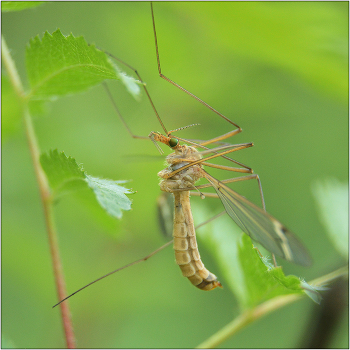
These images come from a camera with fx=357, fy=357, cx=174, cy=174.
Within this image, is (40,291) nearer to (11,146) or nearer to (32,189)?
(32,189)

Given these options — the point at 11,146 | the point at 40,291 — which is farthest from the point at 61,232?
the point at 11,146

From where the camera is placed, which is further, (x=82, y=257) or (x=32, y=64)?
(x=82, y=257)

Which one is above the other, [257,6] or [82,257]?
[257,6]

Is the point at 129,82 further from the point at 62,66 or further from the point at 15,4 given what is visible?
the point at 15,4

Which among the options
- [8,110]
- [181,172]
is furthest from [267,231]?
[8,110]

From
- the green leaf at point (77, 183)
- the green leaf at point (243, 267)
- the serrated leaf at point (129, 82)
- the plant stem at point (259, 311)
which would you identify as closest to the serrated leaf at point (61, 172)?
the green leaf at point (77, 183)

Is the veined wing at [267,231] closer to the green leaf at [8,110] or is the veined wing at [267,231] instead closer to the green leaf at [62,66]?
the green leaf at [62,66]
